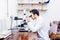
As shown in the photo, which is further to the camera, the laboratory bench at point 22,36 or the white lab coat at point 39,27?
the white lab coat at point 39,27

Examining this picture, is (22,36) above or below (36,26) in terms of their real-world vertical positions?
below

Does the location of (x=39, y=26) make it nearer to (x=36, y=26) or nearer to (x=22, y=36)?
(x=36, y=26)

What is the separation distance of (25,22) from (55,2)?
1627 millimetres

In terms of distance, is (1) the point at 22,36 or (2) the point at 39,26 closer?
(1) the point at 22,36

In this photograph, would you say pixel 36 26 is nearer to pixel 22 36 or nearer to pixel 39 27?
pixel 39 27

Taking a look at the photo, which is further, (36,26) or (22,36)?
(36,26)

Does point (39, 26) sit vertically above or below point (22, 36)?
above

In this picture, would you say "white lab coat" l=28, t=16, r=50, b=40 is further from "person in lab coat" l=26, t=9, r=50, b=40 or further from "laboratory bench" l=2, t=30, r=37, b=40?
"laboratory bench" l=2, t=30, r=37, b=40

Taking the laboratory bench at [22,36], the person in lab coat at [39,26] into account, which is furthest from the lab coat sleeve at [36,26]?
the laboratory bench at [22,36]

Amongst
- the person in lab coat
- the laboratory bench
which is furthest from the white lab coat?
the laboratory bench

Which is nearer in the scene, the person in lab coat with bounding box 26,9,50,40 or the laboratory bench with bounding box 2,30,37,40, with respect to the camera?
the laboratory bench with bounding box 2,30,37,40

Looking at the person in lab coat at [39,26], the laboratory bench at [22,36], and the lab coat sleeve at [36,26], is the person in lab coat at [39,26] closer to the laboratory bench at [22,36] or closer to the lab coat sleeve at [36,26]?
the lab coat sleeve at [36,26]

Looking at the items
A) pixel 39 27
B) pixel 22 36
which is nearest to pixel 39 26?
pixel 39 27

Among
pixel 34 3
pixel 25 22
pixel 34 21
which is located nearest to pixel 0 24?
pixel 25 22
